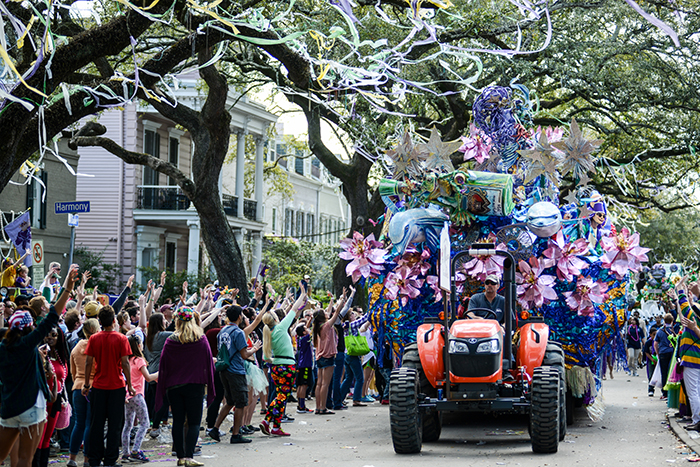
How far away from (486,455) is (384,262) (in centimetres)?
322

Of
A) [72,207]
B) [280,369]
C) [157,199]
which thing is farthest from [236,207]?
[280,369]

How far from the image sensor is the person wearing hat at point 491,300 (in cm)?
1028

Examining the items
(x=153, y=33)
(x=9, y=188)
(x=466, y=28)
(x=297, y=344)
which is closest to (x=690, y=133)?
(x=466, y=28)

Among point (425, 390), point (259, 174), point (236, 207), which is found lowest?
point (425, 390)

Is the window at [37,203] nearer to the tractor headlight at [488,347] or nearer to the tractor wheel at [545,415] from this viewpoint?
the tractor headlight at [488,347]

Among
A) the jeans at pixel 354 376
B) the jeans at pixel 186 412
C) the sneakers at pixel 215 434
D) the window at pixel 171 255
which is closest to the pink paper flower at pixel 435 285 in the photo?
the sneakers at pixel 215 434

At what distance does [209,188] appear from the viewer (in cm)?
1596

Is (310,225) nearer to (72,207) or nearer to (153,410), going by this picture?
(72,207)

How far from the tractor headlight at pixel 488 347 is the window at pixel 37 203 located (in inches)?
722

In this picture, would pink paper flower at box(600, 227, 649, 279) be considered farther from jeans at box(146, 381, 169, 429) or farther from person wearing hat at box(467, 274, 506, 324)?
jeans at box(146, 381, 169, 429)

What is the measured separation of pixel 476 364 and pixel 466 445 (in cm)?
146

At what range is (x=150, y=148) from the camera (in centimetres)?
2973

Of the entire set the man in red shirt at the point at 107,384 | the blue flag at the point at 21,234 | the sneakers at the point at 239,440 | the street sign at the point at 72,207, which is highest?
the street sign at the point at 72,207

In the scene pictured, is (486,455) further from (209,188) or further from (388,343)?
(209,188)
